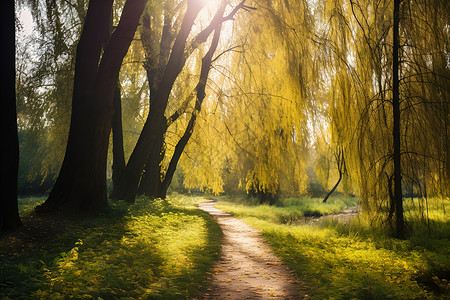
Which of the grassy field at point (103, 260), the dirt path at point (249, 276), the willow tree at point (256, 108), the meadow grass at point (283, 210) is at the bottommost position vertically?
the meadow grass at point (283, 210)

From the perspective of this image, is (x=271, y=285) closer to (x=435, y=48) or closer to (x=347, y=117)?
(x=347, y=117)

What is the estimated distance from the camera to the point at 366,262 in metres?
5.01

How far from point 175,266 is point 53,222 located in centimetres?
214

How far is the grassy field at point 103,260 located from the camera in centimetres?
311

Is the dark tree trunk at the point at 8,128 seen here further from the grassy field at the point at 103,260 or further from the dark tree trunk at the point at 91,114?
the dark tree trunk at the point at 91,114

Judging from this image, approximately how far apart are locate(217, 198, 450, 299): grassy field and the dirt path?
0.21 m

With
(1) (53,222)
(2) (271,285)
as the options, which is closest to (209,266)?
(2) (271,285)

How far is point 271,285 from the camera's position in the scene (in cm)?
429

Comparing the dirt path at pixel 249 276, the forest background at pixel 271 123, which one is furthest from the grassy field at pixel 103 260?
the dirt path at pixel 249 276

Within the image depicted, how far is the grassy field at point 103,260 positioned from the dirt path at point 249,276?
0.23 metres

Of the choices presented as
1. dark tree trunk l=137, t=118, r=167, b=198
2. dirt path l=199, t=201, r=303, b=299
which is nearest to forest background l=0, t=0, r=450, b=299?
dirt path l=199, t=201, r=303, b=299

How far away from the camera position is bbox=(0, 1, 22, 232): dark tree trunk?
4.49m

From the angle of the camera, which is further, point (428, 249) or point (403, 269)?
point (428, 249)

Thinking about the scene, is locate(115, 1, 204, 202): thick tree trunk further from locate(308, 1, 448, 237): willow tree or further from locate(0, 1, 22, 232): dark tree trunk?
locate(0, 1, 22, 232): dark tree trunk
